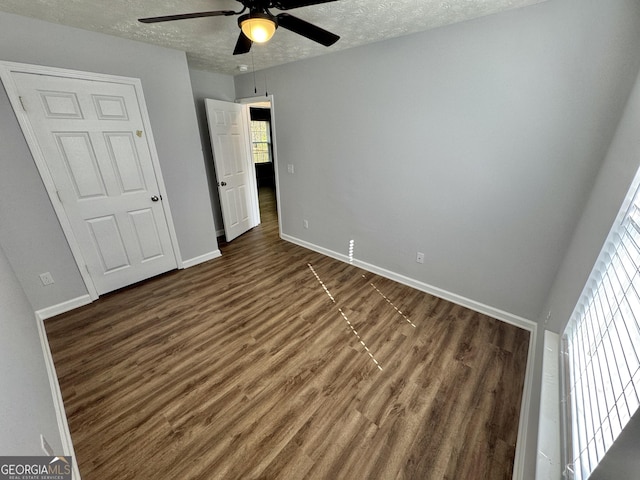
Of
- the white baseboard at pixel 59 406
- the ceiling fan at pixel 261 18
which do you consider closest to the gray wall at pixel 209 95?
the ceiling fan at pixel 261 18

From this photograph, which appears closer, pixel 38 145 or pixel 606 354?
pixel 606 354

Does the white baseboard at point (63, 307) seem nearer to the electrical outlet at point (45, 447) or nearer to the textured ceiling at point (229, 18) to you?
the electrical outlet at point (45, 447)

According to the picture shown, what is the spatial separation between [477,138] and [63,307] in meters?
4.07

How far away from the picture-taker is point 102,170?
249 cm

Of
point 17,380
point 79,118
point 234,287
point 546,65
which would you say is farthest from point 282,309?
point 546,65

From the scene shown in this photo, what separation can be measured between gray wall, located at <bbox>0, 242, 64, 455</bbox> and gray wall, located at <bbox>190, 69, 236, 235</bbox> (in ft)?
9.06

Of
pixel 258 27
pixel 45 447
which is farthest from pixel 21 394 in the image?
pixel 258 27

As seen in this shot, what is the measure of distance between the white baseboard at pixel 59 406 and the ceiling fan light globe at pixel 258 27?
2367 mm

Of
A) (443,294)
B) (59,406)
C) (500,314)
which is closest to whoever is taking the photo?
(59,406)

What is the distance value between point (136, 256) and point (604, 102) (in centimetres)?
421

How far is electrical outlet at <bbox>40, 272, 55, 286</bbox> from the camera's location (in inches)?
90.6

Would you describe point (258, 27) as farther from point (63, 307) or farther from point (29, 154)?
point (63, 307)

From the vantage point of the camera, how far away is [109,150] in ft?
8.18

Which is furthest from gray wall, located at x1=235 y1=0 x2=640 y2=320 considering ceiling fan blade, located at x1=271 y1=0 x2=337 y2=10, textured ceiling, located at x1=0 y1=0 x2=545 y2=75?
ceiling fan blade, located at x1=271 y1=0 x2=337 y2=10
